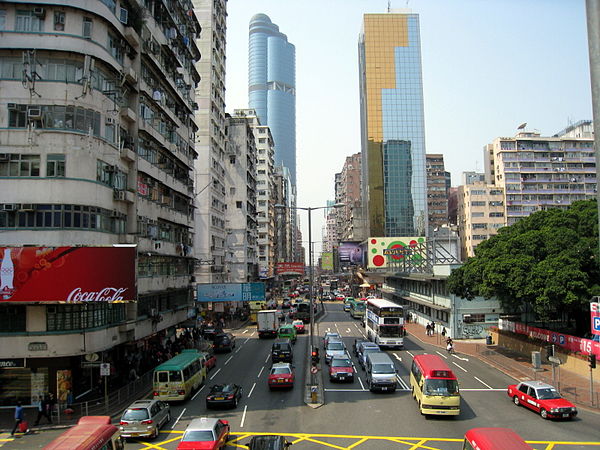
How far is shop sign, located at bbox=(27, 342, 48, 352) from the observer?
25.5 meters

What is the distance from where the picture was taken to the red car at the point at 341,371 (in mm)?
31047

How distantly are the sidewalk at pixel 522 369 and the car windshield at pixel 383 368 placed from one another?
31.3 feet

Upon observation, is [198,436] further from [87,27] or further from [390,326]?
[390,326]

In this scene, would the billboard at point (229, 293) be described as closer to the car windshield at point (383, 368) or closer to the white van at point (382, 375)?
the white van at point (382, 375)

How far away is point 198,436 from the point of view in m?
17.9

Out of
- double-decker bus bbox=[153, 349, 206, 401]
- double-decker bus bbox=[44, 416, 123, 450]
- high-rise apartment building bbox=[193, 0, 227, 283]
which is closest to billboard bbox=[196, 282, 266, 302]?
high-rise apartment building bbox=[193, 0, 227, 283]

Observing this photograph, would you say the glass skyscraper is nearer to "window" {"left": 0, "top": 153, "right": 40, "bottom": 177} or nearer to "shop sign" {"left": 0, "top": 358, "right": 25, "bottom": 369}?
"window" {"left": 0, "top": 153, "right": 40, "bottom": 177}

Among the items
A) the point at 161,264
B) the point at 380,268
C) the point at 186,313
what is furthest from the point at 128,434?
the point at 380,268

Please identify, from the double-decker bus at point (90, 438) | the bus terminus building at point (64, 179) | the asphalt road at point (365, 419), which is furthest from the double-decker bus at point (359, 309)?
the double-decker bus at point (90, 438)

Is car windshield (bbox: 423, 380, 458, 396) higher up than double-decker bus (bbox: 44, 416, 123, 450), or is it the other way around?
double-decker bus (bbox: 44, 416, 123, 450)

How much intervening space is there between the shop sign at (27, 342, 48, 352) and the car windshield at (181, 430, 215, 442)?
11.9 m

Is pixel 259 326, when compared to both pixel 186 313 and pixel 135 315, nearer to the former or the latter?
pixel 186 313

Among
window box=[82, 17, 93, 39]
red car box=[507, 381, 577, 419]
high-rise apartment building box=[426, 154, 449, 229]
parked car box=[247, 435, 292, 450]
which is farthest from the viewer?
high-rise apartment building box=[426, 154, 449, 229]

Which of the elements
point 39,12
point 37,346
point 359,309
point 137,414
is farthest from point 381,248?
point 137,414
